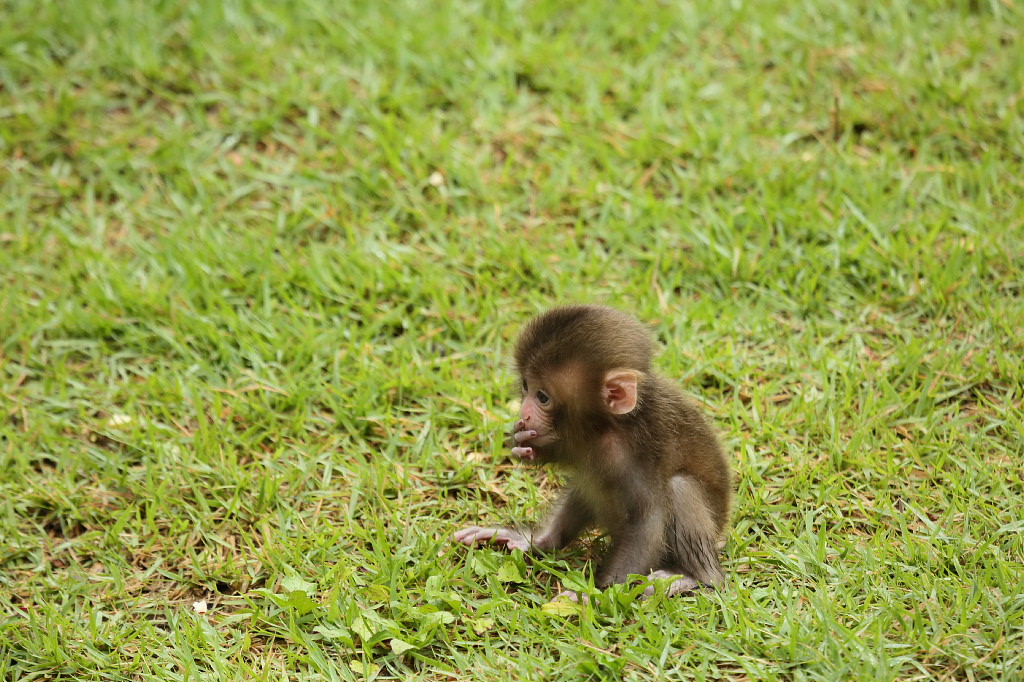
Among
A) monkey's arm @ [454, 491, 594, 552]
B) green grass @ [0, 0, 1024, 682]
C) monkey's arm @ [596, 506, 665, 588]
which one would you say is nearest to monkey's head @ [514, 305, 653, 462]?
monkey's arm @ [454, 491, 594, 552]

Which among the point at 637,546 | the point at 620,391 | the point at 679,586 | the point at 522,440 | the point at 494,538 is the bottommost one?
the point at 494,538

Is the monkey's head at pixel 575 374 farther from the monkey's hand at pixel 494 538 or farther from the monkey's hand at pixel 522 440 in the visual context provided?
the monkey's hand at pixel 494 538

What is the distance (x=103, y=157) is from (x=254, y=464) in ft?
10.0

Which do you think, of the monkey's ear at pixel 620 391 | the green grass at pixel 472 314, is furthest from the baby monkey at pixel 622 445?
the green grass at pixel 472 314

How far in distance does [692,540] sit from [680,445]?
16.3 inches

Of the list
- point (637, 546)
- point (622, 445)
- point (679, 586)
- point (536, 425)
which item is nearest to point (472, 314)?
point (536, 425)

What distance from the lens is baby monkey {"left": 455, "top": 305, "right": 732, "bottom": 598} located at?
4516 millimetres

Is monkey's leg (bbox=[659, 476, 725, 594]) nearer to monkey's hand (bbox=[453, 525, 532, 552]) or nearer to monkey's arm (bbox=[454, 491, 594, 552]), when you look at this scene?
monkey's arm (bbox=[454, 491, 594, 552])

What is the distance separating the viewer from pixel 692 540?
4492 millimetres

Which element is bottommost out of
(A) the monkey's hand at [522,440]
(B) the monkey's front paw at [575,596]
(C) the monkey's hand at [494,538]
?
(C) the monkey's hand at [494,538]

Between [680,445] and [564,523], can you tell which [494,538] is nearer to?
[564,523]

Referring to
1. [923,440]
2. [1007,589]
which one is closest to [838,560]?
[1007,589]

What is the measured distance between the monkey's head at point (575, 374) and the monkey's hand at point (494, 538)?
0.40 metres

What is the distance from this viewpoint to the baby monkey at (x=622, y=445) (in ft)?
14.8
